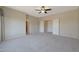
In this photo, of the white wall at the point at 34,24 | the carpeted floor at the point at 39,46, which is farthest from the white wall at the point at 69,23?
the white wall at the point at 34,24

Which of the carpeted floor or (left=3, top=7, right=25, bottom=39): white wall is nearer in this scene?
the carpeted floor

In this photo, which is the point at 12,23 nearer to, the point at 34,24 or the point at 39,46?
the point at 39,46

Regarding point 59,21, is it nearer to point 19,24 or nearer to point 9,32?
point 19,24

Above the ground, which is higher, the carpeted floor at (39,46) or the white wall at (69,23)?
the white wall at (69,23)

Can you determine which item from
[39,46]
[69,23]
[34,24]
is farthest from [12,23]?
[34,24]

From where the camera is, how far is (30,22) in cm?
1192

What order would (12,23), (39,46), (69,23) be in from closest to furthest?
(39,46) → (12,23) → (69,23)

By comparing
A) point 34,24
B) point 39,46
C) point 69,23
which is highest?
point 69,23

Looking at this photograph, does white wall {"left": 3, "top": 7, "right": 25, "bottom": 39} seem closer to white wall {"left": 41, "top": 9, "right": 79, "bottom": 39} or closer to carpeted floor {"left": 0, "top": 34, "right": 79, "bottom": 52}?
carpeted floor {"left": 0, "top": 34, "right": 79, "bottom": 52}

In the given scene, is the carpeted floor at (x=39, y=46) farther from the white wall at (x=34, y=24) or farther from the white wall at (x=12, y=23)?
the white wall at (x=34, y=24)

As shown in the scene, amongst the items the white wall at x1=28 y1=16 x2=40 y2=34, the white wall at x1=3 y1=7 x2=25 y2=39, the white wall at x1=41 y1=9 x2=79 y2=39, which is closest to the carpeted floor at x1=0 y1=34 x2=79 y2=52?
the white wall at x1=3 y1=7 x2=25 y2=39

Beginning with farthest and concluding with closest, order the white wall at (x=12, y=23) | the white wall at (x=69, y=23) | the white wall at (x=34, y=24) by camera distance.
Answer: the white wall at (x=34, y=24) → the white wall at (x=69, y=23) → the white wall at (x=12, y=23)

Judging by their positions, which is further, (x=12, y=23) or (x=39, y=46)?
(x=12, y=23)
